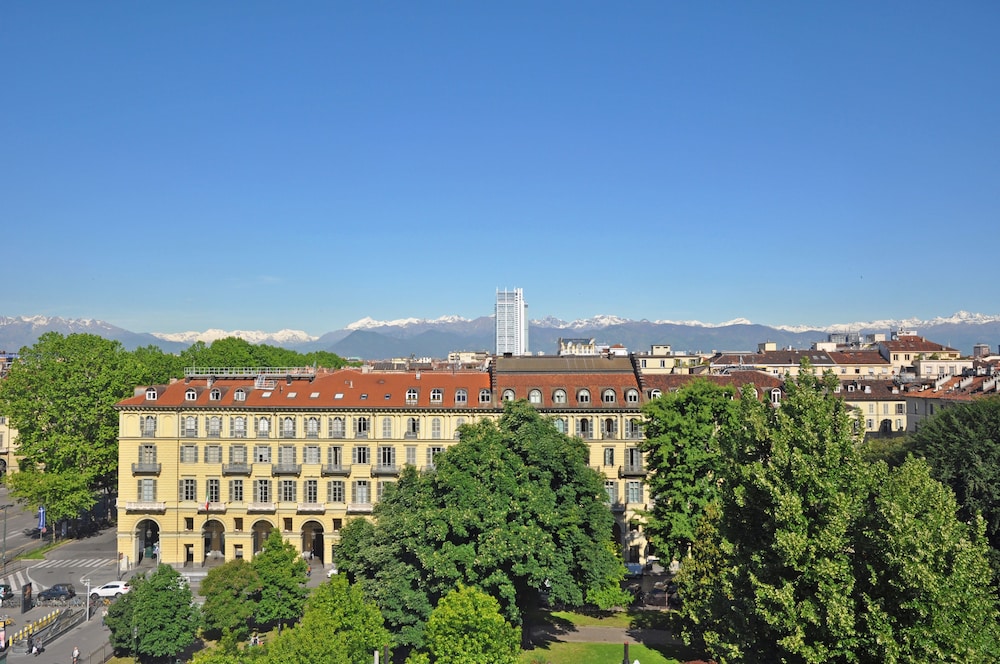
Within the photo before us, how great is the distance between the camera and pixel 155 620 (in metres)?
47.6

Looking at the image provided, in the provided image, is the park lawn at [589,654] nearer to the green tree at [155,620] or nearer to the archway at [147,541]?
the green tree at [155,620]

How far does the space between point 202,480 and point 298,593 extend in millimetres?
25393

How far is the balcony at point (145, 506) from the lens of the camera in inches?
2872

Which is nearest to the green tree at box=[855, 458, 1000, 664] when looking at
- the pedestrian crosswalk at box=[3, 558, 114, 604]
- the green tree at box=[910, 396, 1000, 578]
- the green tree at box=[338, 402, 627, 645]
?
the green tree at box=[910, 396, 1000, 578]

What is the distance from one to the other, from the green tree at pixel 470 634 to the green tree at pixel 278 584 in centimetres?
1767

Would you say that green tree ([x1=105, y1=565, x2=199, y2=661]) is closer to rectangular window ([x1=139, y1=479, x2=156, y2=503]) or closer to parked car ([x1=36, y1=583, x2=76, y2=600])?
parked car ([x1=36, y1=583, x2=76, y2=600])

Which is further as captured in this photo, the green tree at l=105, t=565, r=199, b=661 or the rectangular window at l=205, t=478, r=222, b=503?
the rectangular window at l=205, t=478, r=222, b=503

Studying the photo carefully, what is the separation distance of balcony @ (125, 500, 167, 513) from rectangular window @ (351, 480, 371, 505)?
1793 cm

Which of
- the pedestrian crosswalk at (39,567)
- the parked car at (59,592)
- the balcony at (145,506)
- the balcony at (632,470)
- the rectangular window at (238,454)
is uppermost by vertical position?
the rectangular window at (238,454)

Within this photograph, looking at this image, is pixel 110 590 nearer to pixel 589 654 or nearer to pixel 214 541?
pixel 214 541

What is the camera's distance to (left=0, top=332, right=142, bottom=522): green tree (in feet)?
252

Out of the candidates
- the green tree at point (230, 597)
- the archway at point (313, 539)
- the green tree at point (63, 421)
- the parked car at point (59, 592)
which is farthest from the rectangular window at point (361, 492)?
the green tree at point (63, 421)

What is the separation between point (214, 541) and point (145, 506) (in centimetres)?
734

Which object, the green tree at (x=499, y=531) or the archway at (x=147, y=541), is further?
the archway at (x=147, y=541)
